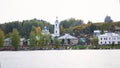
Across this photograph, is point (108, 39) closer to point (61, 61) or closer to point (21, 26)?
point (21, 26)

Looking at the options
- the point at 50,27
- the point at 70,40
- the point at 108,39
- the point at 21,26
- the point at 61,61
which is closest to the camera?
the point at 61,61

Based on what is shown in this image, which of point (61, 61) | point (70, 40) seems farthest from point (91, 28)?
point (61, 61)

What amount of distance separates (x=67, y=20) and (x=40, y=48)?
3274cm

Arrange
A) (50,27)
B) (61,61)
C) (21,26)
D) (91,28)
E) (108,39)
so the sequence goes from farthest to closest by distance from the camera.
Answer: (50,27), (91,28), (21,26), (108,39), (61,61)

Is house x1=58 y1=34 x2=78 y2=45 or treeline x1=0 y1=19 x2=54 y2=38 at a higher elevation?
treeline x1=0 y1=19 x2=54 y2=38

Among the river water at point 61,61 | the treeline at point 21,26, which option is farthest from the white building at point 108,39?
the river water at point 61,61

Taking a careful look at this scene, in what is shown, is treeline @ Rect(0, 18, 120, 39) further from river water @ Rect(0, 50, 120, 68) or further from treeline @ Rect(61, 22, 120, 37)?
river water @ Rect(0, 50, 120, 68)

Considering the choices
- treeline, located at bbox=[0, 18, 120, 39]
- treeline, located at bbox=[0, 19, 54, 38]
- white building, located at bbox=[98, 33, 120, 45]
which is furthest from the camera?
treeline, located at bbox=[0, 18, 120, 39]

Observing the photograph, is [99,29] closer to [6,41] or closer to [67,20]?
[67,20]

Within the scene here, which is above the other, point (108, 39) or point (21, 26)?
point (21, 26)

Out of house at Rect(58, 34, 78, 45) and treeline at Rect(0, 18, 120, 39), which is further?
treeline at Rect(0, 18, 120, 39)

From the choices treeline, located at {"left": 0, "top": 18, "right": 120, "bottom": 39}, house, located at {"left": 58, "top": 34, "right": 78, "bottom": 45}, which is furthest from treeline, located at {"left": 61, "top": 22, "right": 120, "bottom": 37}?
house, located at {"left": 58, "top": 34, "right": 78, "bottom": 45}

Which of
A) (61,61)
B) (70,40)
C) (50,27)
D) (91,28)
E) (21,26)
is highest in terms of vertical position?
(50,27)

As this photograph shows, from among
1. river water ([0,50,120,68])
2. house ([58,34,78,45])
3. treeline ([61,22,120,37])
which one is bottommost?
river water ([0,50,120,68])
